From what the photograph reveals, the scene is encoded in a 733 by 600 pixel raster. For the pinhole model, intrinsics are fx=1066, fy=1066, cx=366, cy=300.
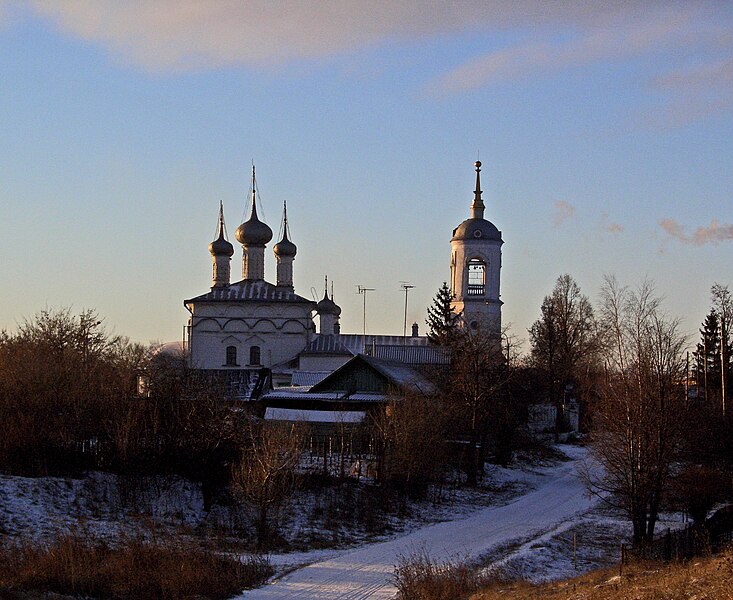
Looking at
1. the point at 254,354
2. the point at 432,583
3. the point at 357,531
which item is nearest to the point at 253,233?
the point at 254,354

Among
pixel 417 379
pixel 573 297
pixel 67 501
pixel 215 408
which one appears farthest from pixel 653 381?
pixel 573 297

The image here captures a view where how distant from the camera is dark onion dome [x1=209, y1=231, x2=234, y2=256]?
6062cm

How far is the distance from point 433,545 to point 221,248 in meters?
42.4

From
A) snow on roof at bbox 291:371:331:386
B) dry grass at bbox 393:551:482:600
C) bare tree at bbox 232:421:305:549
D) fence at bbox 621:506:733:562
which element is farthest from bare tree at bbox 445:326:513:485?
dry grass at bbox 393:551:482:600

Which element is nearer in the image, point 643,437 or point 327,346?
point 643,437

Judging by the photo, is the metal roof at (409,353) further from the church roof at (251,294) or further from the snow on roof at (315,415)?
the snow on roof at (315,415)

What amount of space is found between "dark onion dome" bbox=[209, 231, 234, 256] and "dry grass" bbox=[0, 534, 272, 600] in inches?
1748

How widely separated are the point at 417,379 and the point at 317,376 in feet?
30.9

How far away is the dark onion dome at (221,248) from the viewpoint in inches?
2387

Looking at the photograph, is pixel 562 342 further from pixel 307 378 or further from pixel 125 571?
pixel 125 571

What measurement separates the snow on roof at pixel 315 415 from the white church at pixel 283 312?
65.9 feet

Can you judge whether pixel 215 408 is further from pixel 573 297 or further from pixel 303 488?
pixel 573 297

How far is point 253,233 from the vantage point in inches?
2323

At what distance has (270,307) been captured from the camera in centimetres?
5809
